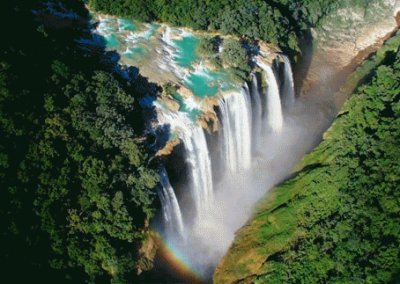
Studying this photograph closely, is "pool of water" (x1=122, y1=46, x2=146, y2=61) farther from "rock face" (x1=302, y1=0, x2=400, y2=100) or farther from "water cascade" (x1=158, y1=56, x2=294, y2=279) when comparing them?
"rock face" (x1=302, y1=0, x2=400, y2=100)

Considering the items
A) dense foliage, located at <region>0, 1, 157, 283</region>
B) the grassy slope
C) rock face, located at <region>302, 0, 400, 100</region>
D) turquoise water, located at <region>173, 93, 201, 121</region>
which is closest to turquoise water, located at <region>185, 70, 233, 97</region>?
turquoise water, located at <region>173, 93, 201, 121</region>

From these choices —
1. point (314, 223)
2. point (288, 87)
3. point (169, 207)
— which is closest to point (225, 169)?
point (169, 207)

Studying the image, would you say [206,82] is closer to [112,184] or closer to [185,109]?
[185,109]

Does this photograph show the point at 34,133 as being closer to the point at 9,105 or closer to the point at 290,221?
the point at 9,105

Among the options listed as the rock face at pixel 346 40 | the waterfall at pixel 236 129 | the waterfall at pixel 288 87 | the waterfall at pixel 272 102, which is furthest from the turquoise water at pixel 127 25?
the rock face at pixel 346 40

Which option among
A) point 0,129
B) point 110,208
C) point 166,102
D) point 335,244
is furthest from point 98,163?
point 335,244

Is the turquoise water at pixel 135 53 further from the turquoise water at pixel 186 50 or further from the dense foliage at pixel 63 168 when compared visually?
the dense foliage at pixel 63 168
